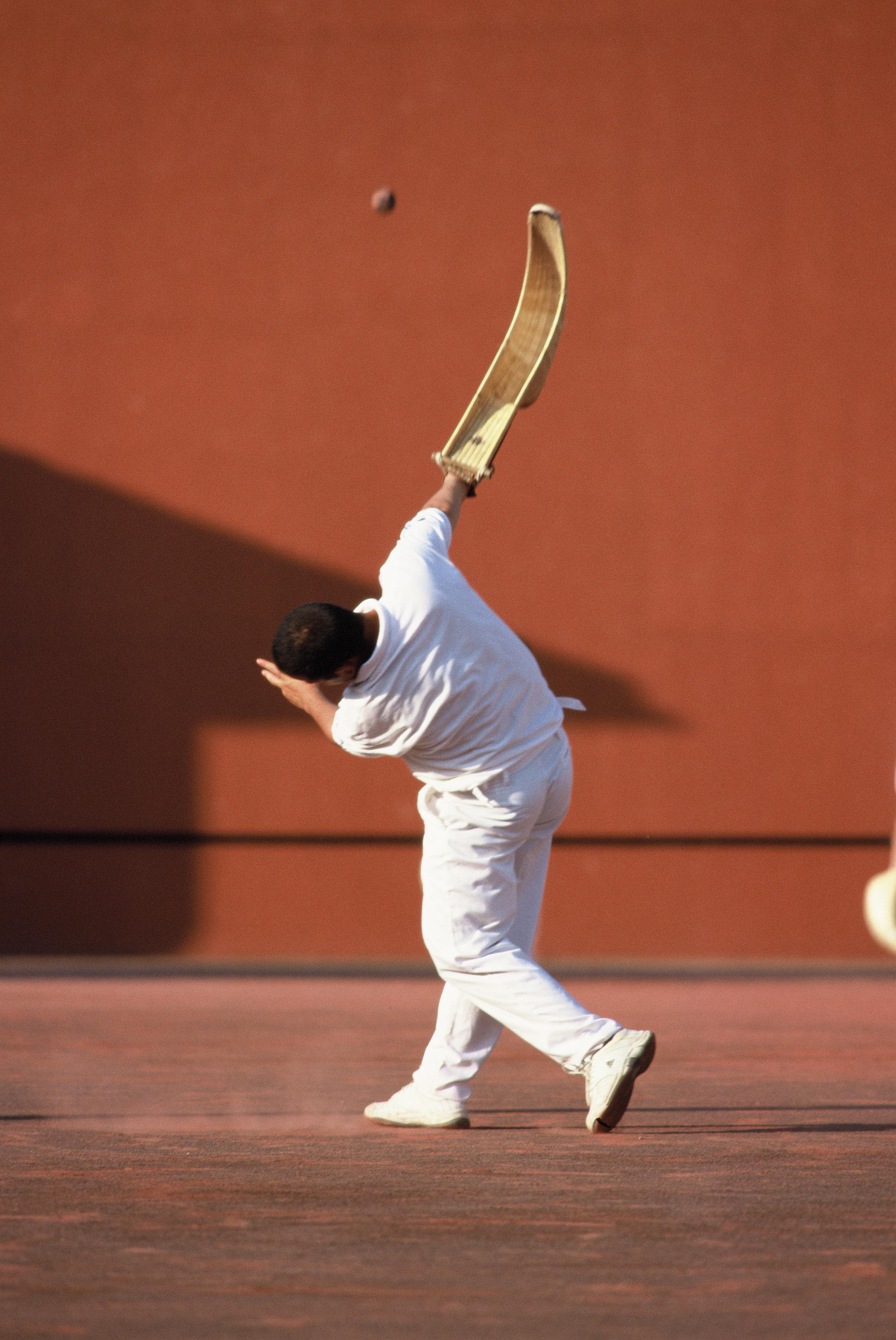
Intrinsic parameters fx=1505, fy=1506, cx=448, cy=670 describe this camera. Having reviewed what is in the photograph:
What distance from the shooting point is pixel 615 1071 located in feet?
12.3

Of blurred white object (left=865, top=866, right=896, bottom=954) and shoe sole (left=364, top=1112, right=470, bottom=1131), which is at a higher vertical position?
blurred white object (left=865, top=866, right=896, bottom=954)

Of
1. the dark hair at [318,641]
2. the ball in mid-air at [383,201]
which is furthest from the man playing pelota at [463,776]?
the ball in mid-air at [383,201]

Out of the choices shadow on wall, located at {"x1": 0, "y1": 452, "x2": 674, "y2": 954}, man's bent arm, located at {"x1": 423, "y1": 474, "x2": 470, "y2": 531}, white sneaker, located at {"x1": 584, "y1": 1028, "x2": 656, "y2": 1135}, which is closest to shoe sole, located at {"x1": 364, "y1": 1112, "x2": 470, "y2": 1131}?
white sneaker, located at {"x1": 584, "y1": 1028, "x2": 656, "y2": 1135}

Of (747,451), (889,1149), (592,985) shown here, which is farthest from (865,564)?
(889,1149)

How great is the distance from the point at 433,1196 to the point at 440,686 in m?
1.26

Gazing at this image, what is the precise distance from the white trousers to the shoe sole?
6cm

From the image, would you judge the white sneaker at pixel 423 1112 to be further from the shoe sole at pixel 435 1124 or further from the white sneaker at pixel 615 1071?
the white sneaker at pixel 615 1071

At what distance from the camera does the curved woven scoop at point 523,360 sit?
4391 millimetres

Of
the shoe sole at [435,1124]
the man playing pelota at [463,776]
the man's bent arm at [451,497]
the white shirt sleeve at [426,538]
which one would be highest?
the man's bent arm at [451,497]

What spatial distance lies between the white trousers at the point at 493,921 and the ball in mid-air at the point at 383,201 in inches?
231

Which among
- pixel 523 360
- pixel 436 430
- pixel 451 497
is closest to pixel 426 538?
pixel 451 497

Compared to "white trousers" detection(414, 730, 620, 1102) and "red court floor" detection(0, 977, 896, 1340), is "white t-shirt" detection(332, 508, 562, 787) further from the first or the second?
"red court floor" detection(0, 977, 896, 1340)

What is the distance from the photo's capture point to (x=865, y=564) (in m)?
9.42

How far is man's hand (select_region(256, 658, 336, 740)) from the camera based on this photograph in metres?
3.85
